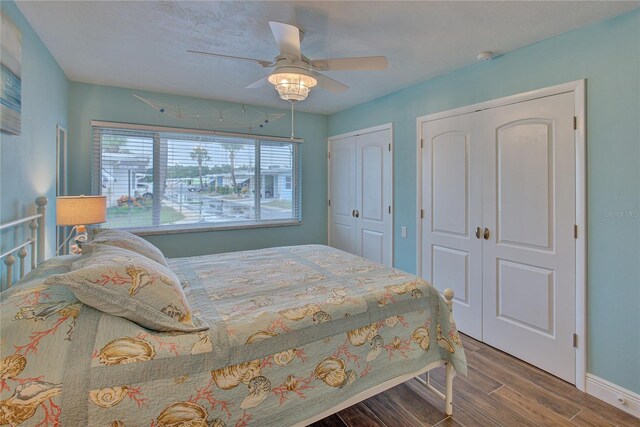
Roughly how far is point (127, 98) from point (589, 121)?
418cm

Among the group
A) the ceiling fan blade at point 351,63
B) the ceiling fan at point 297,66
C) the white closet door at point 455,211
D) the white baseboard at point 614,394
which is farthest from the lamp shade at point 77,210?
the white baseboard at point 614,394

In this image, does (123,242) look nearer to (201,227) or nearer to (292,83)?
(292,83)

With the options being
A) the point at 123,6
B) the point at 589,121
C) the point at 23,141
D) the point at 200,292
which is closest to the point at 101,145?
the point at 23,141

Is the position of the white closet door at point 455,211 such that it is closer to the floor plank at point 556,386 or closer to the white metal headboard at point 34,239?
the floor plank at point 556,386

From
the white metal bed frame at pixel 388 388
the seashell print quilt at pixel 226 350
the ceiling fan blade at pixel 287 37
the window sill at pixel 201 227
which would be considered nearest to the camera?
the seashell print quilt at pixel 226 350

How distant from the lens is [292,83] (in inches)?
77.5

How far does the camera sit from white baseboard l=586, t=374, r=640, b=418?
1.89 m

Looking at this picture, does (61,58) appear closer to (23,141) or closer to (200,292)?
(23,141)

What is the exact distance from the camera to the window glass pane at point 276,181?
429cm

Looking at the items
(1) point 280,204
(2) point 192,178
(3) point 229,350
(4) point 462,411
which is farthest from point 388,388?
(2) point 192,178

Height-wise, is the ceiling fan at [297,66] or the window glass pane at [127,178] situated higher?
the ceiling fan at [297,66]

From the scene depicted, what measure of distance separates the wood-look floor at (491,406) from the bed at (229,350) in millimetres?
181

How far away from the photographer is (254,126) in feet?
13.4

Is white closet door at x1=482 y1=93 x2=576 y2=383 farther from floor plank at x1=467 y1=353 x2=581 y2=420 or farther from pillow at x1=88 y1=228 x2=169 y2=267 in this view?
pillow at x1=88 y1=228 x2=169 y2=267
